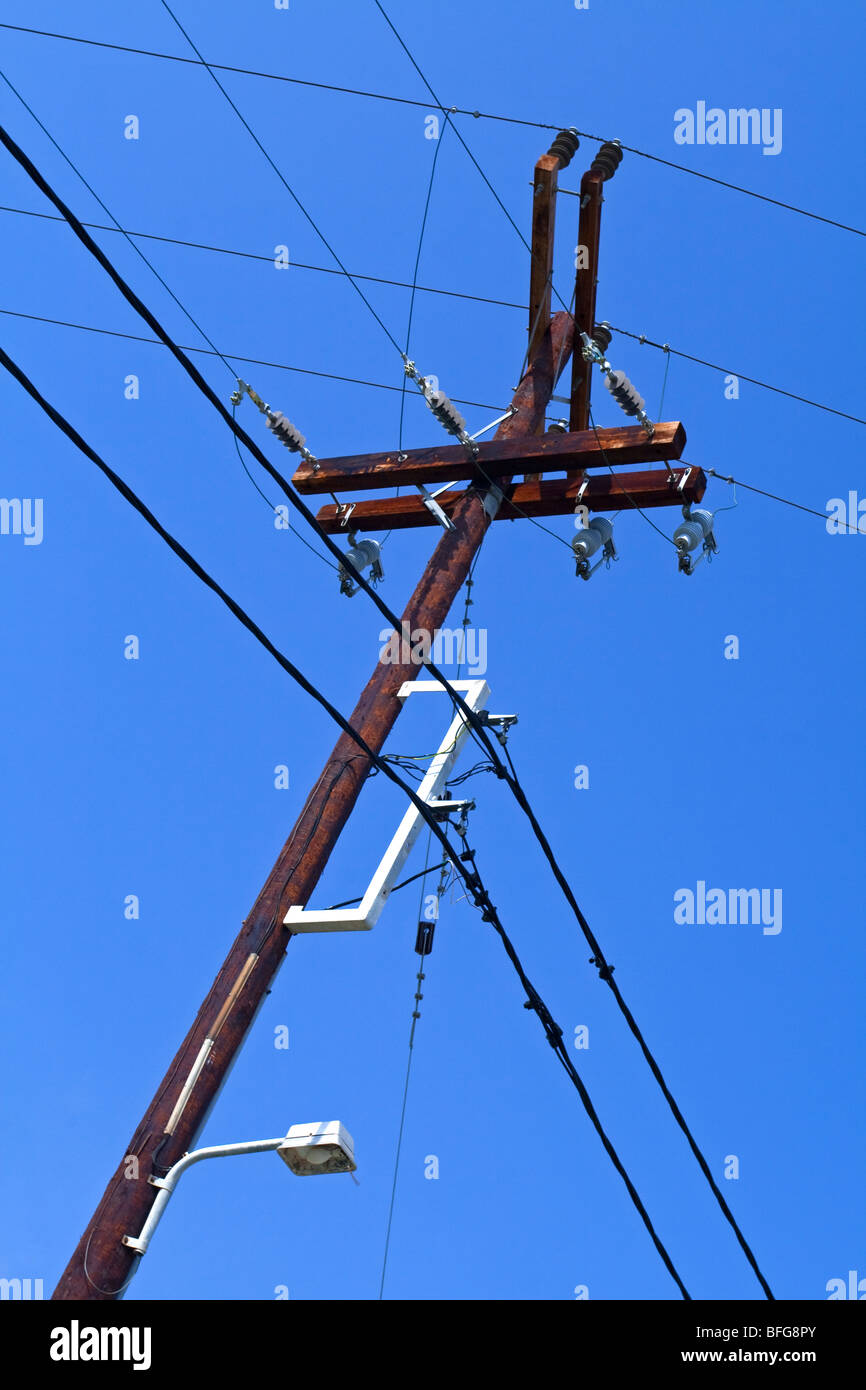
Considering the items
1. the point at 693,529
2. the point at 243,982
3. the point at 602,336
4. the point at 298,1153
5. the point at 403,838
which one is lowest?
the point at 298,1153

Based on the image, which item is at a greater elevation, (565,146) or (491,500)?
(565,146)

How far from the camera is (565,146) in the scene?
11594mm

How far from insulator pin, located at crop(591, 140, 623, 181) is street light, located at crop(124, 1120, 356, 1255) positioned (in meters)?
7.20

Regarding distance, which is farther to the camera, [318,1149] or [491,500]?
[491,500]

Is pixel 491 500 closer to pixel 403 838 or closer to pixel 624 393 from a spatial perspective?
pixel 624 393

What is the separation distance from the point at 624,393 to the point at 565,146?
7.98 feet

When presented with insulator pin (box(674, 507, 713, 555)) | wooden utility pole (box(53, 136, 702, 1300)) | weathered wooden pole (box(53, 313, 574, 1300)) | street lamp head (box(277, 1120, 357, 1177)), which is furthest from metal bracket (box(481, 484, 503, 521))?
street lamp head (box(277, 1120, 357, 1177))

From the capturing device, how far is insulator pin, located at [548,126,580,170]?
38.0 feet

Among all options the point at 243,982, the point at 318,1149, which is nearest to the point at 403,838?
the point at 243,982

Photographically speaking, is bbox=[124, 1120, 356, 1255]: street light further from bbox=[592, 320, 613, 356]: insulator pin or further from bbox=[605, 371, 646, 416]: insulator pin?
bbox=[592, 320, 613, 356]: insulator pin

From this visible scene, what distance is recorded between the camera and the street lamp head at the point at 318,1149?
7.34 metres

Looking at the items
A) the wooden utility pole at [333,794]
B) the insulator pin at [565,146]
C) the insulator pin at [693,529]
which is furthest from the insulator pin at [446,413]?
the insulator pin at [565,146]
